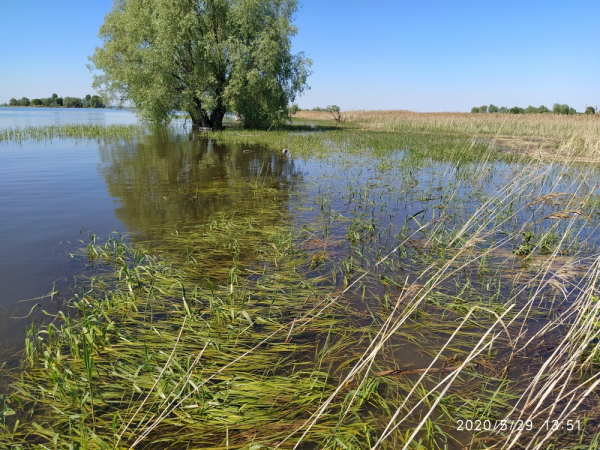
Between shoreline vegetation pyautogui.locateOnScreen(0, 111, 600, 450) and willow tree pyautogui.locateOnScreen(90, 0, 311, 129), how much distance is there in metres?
21.4

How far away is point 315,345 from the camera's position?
129 inches

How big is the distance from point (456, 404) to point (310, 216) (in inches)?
192

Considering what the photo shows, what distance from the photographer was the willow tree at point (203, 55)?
23953 mm

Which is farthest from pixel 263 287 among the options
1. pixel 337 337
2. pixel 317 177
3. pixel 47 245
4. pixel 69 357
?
pixel 317 177

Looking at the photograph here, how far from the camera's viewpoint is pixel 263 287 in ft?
13.8

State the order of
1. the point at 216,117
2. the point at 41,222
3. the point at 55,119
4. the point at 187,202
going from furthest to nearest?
1. the point at 55,119
2. the point at 216,117
3. the point at 187,202
4. the point at 41,222

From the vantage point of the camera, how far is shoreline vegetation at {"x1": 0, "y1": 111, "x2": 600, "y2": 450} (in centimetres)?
231

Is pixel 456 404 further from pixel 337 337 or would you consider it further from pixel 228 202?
pixel 228 202

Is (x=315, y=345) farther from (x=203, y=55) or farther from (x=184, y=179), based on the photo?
(x=203, y=55)

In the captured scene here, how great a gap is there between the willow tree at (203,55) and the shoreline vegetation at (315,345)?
844 inches

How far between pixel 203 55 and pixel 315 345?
26650 millimetres
